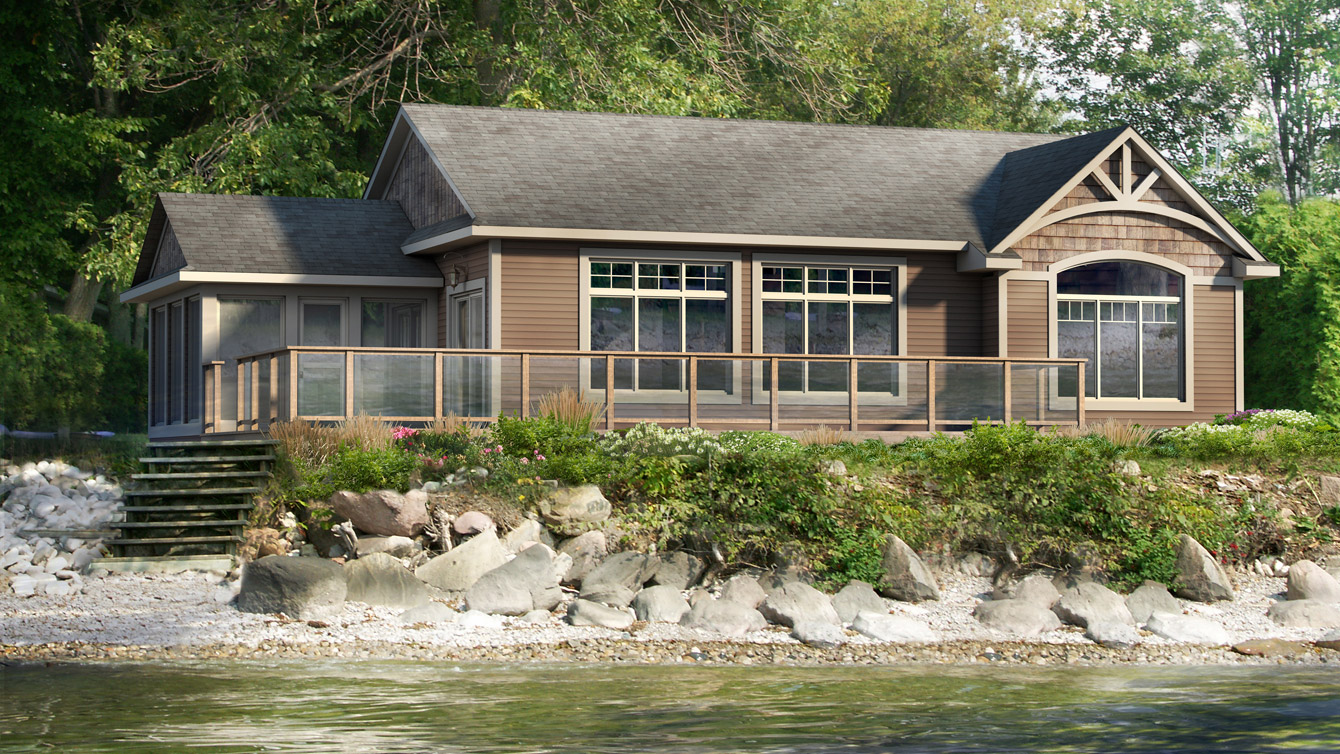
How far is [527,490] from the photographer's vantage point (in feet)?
47.6

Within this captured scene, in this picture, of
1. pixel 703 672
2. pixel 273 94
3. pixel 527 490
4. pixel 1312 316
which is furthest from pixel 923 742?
pixel 273 94

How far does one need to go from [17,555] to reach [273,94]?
14.7 metres

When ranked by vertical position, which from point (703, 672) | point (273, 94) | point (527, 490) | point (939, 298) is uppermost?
point (273, 94)

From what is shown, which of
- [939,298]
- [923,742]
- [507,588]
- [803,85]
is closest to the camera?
[923,742]

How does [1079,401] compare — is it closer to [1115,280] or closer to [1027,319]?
[1027,319]

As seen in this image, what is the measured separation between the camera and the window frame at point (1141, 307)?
796 inches

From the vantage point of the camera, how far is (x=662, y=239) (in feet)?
61.9

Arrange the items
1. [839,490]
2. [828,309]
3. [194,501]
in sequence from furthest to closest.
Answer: [828,309]
[194,501]
[839,490]

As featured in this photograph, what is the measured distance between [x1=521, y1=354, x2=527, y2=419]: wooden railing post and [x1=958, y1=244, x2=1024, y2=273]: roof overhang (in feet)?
22.4

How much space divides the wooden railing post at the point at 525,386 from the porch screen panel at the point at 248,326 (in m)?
4.53

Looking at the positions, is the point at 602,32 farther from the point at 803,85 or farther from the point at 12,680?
the point at 12,680

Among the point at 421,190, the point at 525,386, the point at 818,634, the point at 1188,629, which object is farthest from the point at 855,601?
the point at 421,190

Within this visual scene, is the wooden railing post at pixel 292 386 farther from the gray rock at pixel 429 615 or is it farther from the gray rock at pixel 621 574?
the gray rock at pixel 621 574

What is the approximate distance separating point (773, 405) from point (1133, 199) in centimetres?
668
